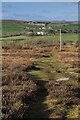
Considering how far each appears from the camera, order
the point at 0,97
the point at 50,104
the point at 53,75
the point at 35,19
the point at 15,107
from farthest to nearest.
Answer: the point at 35,19
the point at 53,75
the point at 50,104
the point at 0,97
the point at 15,107

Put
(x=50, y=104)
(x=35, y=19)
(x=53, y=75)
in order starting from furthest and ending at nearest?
1. (x=35, y=19)
2. (x=53, y=75)
3. (x=50, y=104)

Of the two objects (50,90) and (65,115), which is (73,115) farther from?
(50,90)

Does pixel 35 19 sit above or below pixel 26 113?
above

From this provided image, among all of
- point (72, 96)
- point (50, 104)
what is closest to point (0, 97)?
point (50, 104)

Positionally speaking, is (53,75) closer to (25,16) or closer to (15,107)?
(15,107)

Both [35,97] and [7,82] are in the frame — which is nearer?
[35,97]

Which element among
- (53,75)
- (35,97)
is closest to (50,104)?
(35,97)

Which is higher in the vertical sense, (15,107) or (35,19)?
(35,19)

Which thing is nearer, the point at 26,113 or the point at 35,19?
the point at 26,113

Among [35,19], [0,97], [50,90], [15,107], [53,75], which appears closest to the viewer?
[15,107]
